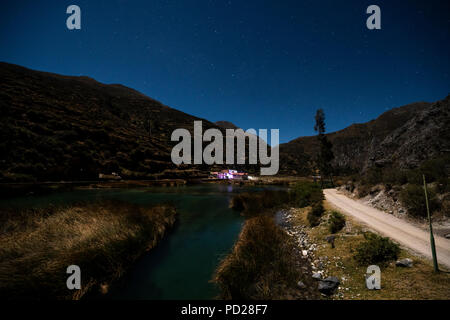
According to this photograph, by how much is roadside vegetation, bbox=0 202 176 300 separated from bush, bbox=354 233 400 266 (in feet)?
35.4

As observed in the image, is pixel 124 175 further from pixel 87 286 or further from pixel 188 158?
pixel 87 286

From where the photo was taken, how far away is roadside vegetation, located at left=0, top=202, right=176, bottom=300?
5336mm

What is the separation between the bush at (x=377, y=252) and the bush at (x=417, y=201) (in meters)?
5.36

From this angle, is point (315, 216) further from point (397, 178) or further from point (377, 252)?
point (377, 252)

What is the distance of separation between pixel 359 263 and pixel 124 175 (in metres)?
58.7

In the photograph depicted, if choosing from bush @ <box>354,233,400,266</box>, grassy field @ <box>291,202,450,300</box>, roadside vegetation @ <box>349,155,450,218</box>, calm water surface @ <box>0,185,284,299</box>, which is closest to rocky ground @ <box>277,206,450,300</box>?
grassy field @ <box>291,202,450,300</box>

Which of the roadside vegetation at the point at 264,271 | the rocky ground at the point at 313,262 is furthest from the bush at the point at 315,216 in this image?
the roadside vegetation at the point at 264,271

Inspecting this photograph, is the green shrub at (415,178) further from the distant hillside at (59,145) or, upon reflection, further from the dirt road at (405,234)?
the distant hillside at (59,145)

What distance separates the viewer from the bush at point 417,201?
8.97 meters

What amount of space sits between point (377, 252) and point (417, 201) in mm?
6447

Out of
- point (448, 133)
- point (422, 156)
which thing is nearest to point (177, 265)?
point (422, 156)

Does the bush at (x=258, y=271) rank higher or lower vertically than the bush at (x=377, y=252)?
lower

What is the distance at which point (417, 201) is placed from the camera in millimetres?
9547
